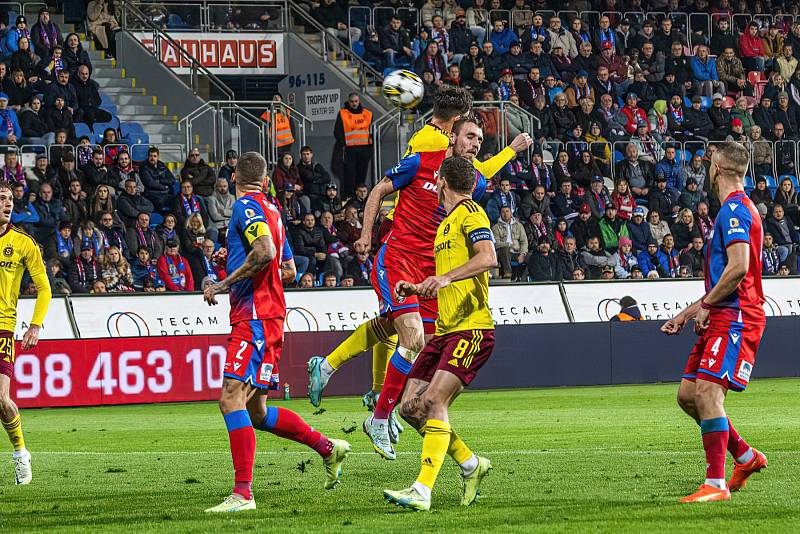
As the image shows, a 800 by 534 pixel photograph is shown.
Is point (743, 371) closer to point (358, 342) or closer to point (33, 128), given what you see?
point (358, 342)

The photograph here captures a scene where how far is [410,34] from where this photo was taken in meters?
28.6

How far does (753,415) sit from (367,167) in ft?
38.4

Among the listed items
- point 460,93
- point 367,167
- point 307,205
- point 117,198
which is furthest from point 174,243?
point 460,93

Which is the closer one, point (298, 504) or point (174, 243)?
point (298, 504)

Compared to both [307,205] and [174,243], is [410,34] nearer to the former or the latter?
[307,205]

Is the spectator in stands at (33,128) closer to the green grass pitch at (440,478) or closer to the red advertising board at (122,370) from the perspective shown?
the red advertising board at (122,370)

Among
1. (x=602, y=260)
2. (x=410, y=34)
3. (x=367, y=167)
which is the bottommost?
(x=602, y=260)

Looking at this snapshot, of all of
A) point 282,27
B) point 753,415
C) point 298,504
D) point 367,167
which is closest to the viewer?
point 298,504

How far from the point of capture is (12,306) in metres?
9.98

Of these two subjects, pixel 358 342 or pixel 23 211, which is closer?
pixel 358 342

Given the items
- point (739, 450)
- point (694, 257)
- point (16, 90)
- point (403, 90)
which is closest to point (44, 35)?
point (16, 90)

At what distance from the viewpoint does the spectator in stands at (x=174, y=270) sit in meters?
20.8

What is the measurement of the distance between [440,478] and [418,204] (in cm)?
215

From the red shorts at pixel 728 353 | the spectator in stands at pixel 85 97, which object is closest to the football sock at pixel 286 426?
the red shorts at pixel 728 353
